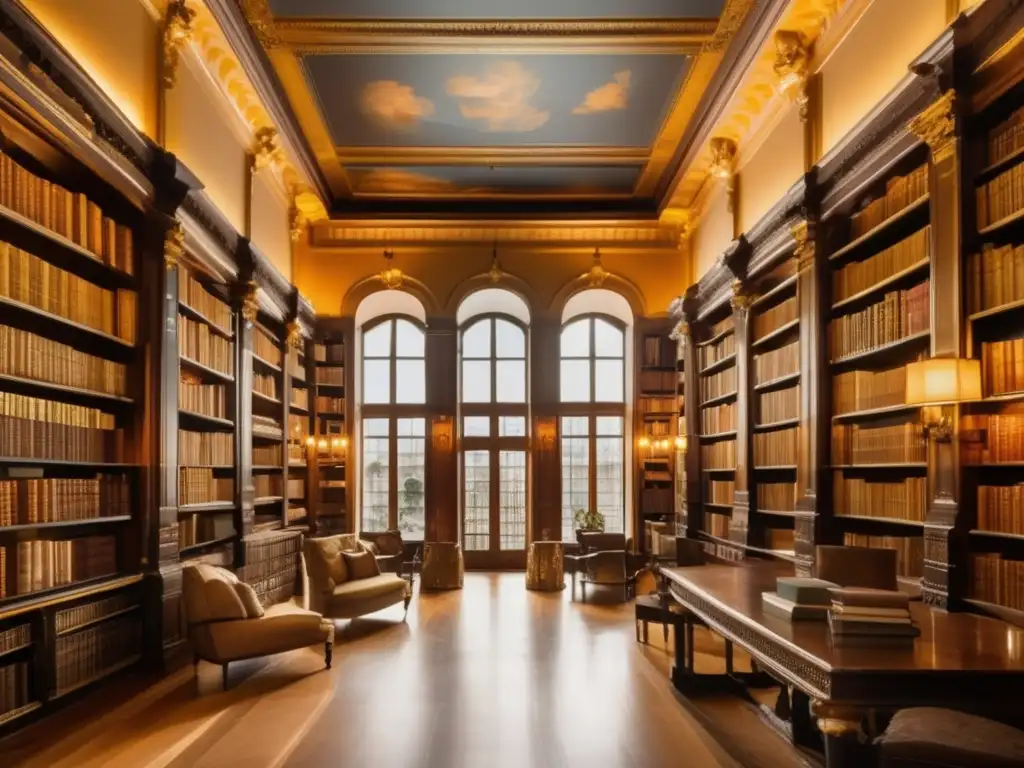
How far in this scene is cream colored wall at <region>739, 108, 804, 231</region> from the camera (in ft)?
26.7

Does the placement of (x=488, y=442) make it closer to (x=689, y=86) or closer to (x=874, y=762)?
(x=689, y=86)

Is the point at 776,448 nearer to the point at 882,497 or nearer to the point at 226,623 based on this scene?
the point at 882,497

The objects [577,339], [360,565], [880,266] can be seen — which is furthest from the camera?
[577,339]

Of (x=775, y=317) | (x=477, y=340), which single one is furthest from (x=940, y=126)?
(x=477, y=340)

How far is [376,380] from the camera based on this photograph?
1438 cm

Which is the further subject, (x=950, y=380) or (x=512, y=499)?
(x=512, y=499)

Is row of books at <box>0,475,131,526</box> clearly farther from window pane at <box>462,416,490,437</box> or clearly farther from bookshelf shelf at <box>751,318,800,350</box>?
window pane at <box>462,416,490,437</box>

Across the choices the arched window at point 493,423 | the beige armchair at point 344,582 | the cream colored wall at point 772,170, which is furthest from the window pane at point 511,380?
the cream colored wall at point 772,170

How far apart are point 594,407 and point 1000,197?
31.8 ft

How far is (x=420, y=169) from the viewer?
12188 mm

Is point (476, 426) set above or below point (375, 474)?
above

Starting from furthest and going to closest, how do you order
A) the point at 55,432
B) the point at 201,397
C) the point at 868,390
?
the point at 201,397, the point at 868,390, the point at 55,432

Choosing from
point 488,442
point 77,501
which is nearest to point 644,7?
point 77,501

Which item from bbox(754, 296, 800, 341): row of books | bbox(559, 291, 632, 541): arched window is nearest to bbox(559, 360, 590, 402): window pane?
bbox(559, 291, 632, 541): arched window
